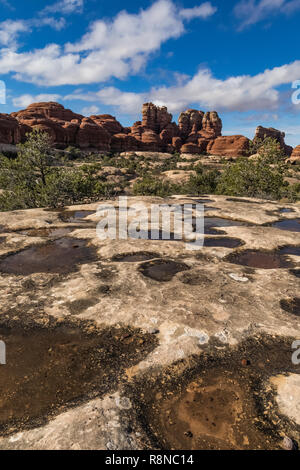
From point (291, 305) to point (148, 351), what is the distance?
276 cm

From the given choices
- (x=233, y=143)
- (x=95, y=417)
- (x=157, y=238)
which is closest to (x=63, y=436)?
(x=95, y=417)

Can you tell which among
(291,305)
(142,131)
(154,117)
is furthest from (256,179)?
(154,117)

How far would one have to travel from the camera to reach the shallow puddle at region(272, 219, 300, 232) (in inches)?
427

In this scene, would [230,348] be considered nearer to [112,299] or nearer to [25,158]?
[112,299]

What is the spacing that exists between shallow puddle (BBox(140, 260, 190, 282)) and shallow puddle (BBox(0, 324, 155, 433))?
6.46ft

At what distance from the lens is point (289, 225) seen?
446 inches

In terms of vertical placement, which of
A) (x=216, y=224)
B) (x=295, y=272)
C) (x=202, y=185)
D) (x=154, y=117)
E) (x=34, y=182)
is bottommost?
(x=295, y=272)

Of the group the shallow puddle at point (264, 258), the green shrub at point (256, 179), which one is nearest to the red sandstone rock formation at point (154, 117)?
the green shrub at point (256, 179)

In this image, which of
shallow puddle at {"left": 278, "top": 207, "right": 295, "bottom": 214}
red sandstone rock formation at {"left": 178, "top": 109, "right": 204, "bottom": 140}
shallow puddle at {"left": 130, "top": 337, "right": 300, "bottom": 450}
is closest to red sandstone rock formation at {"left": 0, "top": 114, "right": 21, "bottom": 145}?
shallow puddle at {"left": 278, "top": 207, "right": 295, "bottom": 214}

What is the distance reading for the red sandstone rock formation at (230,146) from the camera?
3993 inches

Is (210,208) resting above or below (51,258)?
above

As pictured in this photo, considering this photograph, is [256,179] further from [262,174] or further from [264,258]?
[264,258]

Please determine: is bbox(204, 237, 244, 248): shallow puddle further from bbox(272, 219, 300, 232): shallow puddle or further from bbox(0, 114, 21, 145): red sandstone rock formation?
bbox(0, 114, 21, 145): red sandstone rock formation

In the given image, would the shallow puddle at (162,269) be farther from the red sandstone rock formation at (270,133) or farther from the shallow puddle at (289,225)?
the red sandstone rock formation at (270,133)
